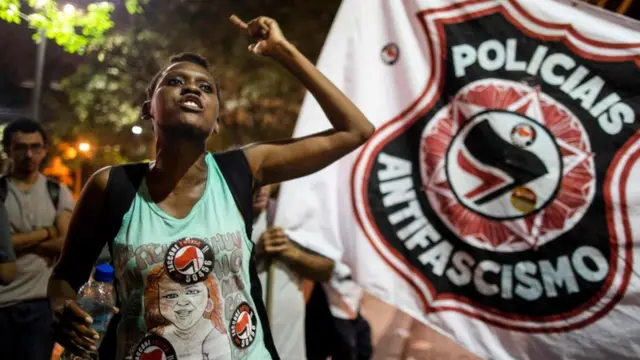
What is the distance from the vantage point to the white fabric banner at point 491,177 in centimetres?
225

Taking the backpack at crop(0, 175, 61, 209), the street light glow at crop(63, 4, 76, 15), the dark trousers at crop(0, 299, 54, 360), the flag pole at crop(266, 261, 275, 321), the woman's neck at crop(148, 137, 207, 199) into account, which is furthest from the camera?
the street light glow at crop(63, 4, 76, 15)

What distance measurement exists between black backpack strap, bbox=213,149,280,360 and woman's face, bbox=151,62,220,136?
0.43 ft

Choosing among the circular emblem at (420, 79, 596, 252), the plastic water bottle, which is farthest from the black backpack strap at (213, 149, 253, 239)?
the circular emblem at (420, 79, 596, 252)

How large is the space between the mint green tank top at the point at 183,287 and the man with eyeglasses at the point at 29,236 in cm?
197

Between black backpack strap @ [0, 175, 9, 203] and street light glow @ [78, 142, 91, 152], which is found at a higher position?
street light glow @ [78, 142, 91, 152]

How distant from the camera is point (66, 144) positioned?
8461 mm

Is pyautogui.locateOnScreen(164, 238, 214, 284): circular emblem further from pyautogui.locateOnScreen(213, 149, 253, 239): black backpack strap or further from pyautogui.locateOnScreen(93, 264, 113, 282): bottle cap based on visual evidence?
pyautogui.locateOnScreen(93, 264, 113, 282): bottle cap

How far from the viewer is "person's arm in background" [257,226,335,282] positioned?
267 cm

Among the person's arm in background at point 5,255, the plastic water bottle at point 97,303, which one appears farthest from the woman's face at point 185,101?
Answer: the person's arm in background at point 5,255

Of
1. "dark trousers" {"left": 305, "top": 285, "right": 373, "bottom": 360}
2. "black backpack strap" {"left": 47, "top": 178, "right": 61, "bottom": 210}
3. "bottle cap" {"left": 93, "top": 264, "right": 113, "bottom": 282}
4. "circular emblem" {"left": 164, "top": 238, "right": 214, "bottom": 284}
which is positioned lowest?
"dark trousers" {"left": 305, "top": 285, "right": 373, "bottom": 360}

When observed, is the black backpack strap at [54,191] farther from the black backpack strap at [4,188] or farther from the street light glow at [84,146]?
the street light glow at [84,146]

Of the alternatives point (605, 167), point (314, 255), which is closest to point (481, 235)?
point (605, 167)

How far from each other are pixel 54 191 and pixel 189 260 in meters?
2.38

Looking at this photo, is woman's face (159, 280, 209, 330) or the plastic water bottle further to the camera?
the plastic water bottle
